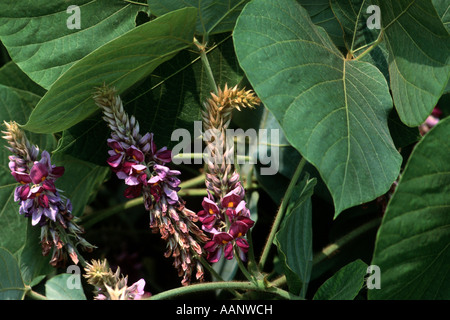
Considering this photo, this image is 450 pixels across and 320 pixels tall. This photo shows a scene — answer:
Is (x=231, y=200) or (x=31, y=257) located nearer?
(x=231, y=200)

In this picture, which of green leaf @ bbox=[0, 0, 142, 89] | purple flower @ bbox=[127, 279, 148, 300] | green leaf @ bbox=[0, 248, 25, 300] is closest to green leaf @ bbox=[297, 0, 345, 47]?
green leaf @ bbox=[0, 0, 142, 89]

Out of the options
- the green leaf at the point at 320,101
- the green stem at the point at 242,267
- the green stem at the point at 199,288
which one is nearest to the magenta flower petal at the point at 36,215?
the green stem at the point at 199,288


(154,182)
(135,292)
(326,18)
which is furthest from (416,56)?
(135,292)

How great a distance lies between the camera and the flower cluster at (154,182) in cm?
95

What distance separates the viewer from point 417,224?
791 millimetres

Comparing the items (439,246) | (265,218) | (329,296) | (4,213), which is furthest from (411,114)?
(4,213)

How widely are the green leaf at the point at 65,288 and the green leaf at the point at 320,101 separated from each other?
21.7 inches

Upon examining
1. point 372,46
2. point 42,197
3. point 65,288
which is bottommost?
point 65,288

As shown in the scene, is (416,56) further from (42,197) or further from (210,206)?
(42,197)

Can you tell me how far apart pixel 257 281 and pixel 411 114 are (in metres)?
0.40

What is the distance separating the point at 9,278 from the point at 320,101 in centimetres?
68

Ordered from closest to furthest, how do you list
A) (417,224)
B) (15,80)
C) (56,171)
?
(417,224) → (56,171) → (15,80)

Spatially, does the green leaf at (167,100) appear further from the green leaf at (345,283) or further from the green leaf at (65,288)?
the green leaf at (345,283)

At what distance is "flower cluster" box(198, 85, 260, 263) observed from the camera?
925mm
